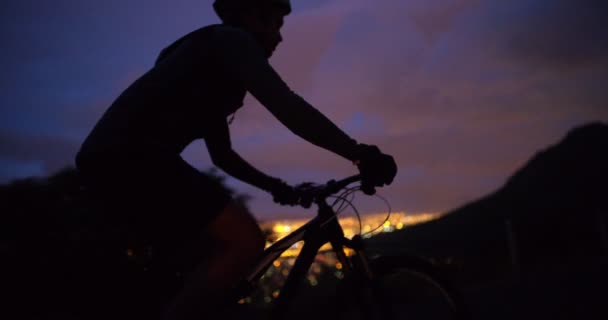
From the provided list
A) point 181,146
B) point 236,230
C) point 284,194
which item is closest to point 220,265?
point 236,230

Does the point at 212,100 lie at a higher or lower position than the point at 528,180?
lower

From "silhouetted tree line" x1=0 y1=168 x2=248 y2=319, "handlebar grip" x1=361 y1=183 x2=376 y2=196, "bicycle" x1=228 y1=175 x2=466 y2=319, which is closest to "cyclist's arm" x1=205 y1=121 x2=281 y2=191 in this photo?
"bicycle" x1=228 y1=175 x2=466 y2=319

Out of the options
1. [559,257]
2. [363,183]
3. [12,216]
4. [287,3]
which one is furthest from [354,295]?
[559,257]

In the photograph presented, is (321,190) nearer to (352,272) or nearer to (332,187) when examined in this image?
(332,187)

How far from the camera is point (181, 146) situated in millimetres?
2336

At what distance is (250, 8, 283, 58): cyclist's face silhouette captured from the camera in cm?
257

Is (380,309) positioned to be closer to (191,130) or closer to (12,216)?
(191,130)

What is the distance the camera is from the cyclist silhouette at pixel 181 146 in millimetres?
2129

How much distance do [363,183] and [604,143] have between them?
21.1 m

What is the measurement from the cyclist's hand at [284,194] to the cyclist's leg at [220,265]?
25.0 inches

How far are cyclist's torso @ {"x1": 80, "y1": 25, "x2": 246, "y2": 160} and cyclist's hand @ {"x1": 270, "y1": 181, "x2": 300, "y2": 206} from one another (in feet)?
2.55

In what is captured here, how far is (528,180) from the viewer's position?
21047 mm

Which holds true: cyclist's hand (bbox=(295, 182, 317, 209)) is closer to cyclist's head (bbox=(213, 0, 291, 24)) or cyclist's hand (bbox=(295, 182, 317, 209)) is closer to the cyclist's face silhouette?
the cyclist's face silhouette

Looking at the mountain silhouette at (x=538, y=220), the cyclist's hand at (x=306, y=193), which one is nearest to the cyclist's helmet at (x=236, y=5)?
the cyclist's hand at (x=306, y=193)
